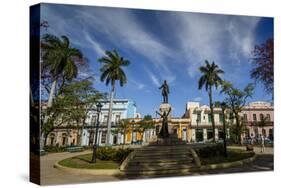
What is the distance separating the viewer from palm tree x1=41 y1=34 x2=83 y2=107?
1107 cm

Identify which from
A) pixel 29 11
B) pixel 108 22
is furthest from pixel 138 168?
pixel 29 11

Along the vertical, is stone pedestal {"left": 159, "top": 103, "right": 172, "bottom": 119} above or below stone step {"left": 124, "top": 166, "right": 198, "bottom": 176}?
above

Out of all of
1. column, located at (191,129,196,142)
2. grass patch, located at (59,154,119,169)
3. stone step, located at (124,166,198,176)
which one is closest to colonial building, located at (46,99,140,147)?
grass patch, located at (59,154,119,169)

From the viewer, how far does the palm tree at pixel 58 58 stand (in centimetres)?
1107

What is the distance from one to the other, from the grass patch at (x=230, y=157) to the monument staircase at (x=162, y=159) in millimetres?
429

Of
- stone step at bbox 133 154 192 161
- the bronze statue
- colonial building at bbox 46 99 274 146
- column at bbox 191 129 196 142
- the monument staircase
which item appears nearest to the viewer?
colonial building at bbox 46 99 274 146

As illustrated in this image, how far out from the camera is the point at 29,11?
11.6 meters

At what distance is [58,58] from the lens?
11383 mm

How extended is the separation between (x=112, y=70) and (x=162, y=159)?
2.57m

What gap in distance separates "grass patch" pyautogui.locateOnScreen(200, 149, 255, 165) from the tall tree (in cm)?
189

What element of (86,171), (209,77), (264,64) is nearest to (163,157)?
(86,171)

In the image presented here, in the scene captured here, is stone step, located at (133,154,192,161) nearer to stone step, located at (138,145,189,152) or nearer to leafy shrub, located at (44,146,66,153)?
stone step, located at (138,145,189,152)

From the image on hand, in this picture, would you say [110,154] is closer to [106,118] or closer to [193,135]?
[106,118]

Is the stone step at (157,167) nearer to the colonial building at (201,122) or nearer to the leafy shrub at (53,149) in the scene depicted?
the colonial building at (201,122)
